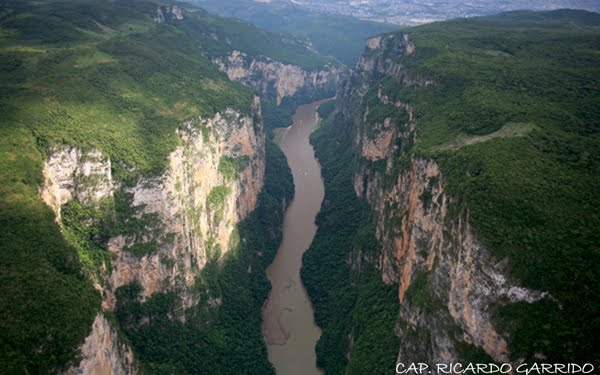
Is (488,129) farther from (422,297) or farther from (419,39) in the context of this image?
(419,39)

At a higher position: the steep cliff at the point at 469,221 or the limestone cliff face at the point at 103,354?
the steep cliff at the point at 469,221

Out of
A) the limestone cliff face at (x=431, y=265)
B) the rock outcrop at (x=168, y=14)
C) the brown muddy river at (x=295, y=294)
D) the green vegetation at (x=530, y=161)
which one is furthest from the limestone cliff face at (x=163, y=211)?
the rock outcrop at (x=168, y=14)

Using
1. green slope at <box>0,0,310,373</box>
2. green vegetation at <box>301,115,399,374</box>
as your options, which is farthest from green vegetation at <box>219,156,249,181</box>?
green vegetation at <box>301,115,399,374</box>

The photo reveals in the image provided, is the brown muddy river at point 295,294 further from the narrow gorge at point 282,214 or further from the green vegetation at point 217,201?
the green vegetation at point 217,201

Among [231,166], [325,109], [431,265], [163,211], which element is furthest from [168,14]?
[431,265]

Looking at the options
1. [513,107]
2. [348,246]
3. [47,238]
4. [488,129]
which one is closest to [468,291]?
[488,129]
